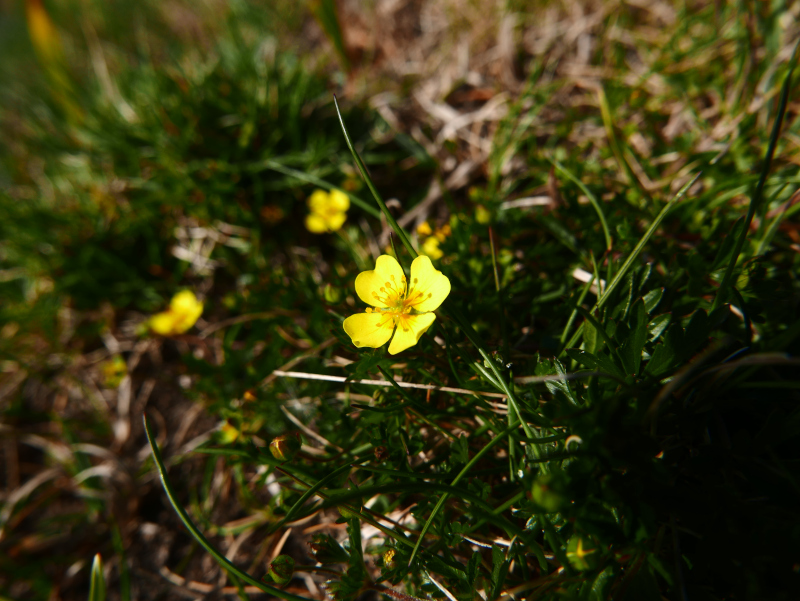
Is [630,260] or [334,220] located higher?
[630,260]

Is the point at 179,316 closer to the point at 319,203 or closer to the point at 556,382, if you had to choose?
the point at 319,203

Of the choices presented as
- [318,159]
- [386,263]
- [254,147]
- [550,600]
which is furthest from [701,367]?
[254,147]

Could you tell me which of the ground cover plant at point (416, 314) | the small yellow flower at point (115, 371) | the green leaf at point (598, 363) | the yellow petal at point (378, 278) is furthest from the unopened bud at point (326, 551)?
the small yellow flower at point (115, 371)

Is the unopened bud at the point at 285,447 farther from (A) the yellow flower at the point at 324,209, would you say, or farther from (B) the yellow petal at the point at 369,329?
(A) the yellow flower at the point at 324,209

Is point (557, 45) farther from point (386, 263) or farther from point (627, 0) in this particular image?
point (386, 263)

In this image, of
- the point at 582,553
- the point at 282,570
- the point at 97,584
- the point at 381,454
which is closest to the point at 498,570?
the point at 582,553
